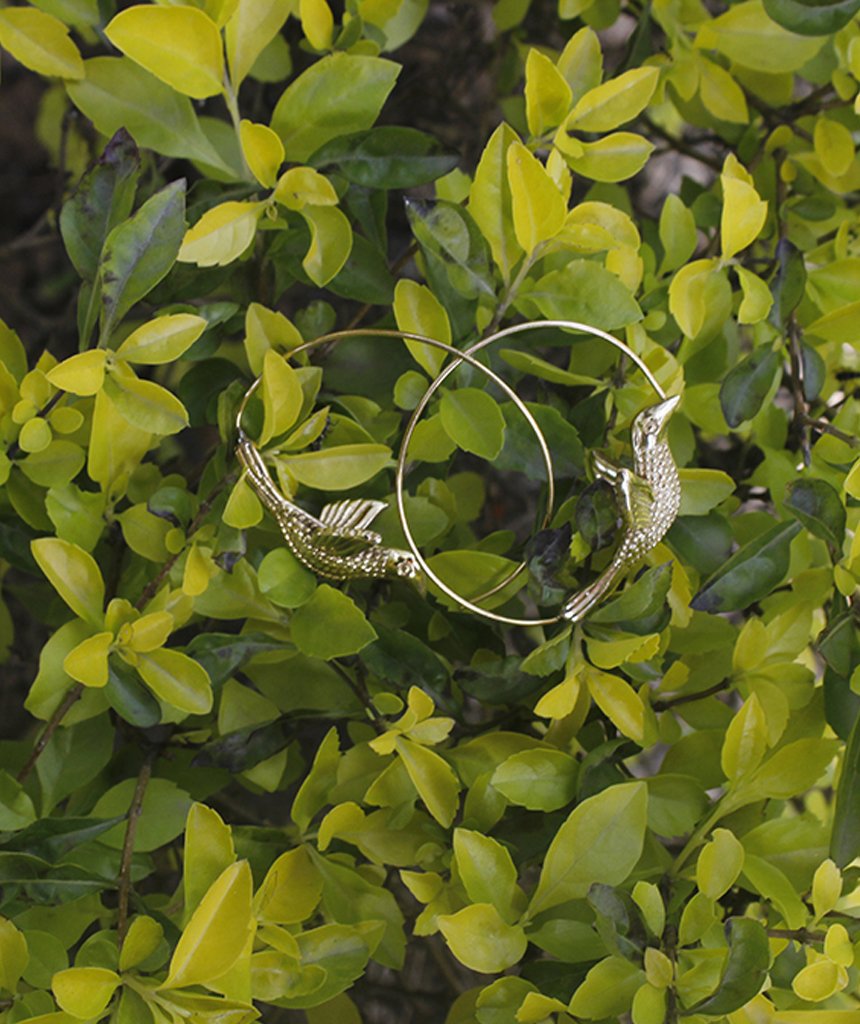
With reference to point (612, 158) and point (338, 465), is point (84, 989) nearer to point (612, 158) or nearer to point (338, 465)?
point (338, 465)

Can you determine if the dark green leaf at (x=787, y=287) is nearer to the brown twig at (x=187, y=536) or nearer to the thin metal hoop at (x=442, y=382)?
the thin metal hoop at (x=442, y=382)

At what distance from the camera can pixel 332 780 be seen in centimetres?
55

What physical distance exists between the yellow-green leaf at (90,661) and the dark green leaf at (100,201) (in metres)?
0.18

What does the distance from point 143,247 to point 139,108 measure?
0.12 m

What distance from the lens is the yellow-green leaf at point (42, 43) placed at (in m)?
0.55

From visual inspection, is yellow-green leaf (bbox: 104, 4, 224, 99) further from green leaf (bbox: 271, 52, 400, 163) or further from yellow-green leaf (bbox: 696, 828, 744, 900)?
yellow-green leaf (bbox: 696, 828, 744, 900)

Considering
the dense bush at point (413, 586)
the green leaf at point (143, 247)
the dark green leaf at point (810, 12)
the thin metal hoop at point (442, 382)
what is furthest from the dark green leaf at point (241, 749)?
the dark green leaf at point (810, 12)

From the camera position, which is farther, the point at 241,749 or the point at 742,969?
the point at 241,749

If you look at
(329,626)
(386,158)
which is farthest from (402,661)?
(386,158)

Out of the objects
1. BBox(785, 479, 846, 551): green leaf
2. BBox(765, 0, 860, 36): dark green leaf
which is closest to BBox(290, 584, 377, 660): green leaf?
BBox(785, 479, 846, 551): green leaf

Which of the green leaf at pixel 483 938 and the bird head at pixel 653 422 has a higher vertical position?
the bird head at pixel 653 422

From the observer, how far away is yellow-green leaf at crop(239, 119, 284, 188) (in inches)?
20.4

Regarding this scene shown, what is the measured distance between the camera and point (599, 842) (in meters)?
0.50

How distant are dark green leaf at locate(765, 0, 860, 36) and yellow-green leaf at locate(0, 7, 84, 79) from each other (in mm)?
348
